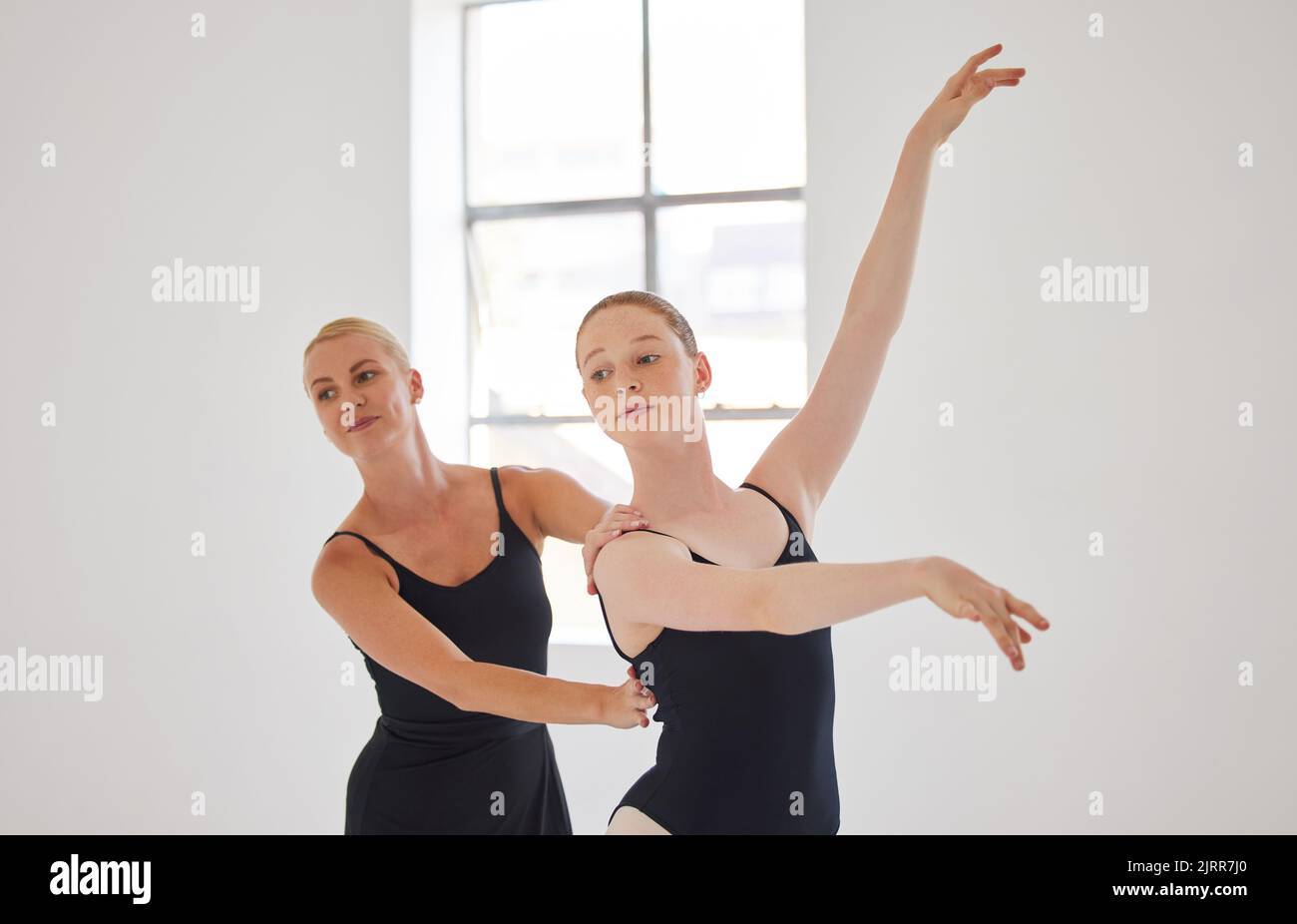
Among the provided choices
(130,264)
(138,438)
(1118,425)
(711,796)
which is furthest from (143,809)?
(1118,425)

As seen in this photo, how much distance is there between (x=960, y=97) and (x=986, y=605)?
1016 millimetres

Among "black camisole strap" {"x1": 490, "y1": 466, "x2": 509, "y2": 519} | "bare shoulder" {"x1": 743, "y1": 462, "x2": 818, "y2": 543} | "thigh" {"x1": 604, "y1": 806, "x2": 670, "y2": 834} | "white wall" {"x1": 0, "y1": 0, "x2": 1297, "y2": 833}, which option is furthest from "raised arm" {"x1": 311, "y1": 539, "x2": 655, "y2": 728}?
"white wall" {"x1": 0, "y1": 0, "x2": 1297, "y2": 833}

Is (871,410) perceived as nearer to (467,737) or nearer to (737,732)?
(467,737)

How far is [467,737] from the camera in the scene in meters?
1.84

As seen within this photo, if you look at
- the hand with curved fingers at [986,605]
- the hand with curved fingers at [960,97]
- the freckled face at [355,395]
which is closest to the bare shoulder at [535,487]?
the freckled face at [355,395]

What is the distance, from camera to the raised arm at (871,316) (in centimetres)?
162

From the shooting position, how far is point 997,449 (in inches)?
115

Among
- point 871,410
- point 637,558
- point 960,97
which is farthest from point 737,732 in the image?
point 871,410

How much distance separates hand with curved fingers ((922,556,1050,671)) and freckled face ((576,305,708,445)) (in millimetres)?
520

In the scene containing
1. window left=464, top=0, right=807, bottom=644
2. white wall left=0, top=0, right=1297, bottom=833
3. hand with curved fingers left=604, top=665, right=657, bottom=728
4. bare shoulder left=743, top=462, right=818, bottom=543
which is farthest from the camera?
window left=464, top=0, right=807, bottom=644

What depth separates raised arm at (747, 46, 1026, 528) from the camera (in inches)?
63.7

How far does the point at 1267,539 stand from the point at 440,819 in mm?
2216

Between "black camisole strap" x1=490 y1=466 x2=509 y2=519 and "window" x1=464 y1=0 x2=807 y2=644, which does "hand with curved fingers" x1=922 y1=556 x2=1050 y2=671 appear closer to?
"black camisole strap" x1=490 y1=466 x2=509 y2=519

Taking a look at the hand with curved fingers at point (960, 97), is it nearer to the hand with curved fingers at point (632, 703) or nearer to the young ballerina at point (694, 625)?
the young ballerina at point (694, 625)
